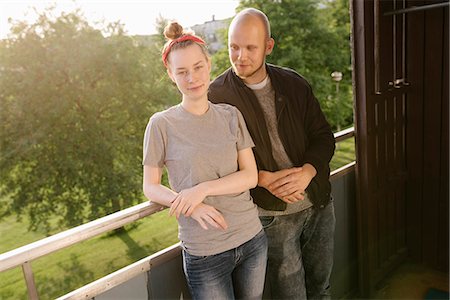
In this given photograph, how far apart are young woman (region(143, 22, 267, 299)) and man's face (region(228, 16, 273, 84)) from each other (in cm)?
24

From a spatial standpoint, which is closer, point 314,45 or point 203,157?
point 203,157

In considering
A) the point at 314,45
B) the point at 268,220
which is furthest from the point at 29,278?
the point at 314,45

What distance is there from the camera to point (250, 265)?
1.38 metres

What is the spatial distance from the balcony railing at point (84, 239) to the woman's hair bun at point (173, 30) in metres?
0.53

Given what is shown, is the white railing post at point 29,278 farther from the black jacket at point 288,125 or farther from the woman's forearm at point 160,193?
the black jacket at point 288,125

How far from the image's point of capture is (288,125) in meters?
1.62

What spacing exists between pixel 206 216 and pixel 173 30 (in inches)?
21.6

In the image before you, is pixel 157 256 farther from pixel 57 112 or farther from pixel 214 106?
pixel 57 112

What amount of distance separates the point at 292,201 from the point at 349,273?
1.19 m

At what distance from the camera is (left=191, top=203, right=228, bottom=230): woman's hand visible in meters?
1.20

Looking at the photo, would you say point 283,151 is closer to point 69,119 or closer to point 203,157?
point 203,157

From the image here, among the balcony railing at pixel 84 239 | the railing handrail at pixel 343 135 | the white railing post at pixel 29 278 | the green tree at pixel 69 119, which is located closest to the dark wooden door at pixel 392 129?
the railing handrail at pixel 343 135

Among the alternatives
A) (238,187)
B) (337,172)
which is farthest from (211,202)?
(337,172)

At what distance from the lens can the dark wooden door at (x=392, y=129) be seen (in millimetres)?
2225
